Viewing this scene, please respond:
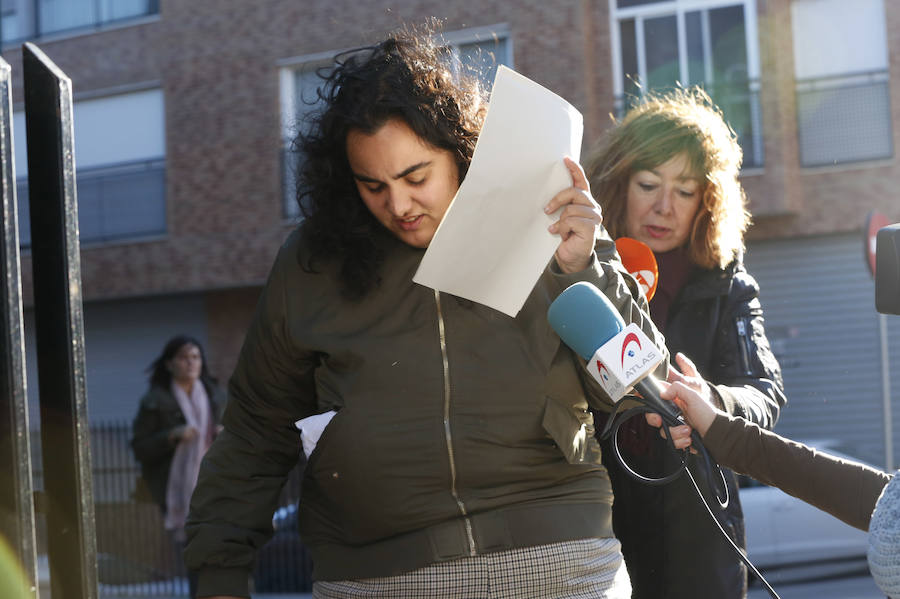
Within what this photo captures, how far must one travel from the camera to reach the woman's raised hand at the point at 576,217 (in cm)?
221

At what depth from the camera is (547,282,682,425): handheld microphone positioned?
206 centimetres

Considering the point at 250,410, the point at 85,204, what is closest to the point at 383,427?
the point at 250,410

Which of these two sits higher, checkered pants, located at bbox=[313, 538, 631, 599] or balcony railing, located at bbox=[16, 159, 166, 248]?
balcony railing, located at bbox=[16, 159, 166, 248]

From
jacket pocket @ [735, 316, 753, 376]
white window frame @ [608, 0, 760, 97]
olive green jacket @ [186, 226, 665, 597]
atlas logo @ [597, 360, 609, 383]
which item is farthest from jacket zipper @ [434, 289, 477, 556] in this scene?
white window frame @ [608, 0, 760, 97]

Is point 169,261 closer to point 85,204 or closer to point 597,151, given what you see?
point 85,204

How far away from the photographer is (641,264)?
2959 mm

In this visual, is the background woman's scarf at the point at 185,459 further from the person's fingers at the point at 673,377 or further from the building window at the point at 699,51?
the building window at the point at 699,51

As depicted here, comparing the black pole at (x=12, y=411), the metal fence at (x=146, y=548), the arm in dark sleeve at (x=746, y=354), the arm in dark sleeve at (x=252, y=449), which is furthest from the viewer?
the metal fence at (x=146, y=548)

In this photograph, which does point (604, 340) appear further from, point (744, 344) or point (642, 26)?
point (642, 26)

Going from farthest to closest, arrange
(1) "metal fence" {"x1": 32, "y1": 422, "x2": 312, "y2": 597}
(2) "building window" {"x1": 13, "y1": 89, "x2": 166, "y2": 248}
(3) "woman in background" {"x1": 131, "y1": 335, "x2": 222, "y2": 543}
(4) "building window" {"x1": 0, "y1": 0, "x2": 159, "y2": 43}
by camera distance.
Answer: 1. (4) "building window" {"x1": 0, "y1": 0, "x2": 159, "y2": 43}
2. (2) "building window" {"x1": 13, "y1": 89, "x2": 166, "y2": 248}
3. (1) "metal fence" {"x1": 32, "y1": 422, "x2": 312, "y2": 597}
4. (3) "woman in background" {"x1": 131, "y1": 335, "x2": 222, "y2": 543}

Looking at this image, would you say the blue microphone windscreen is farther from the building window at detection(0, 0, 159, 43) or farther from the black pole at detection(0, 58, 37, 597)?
the building window at detection(0, 0, 159, 43)

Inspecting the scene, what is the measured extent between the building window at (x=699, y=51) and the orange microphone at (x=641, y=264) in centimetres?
1295

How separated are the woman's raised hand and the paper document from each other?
17mm

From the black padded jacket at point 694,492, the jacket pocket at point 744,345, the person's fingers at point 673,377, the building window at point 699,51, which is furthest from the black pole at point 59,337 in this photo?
the building window at point 699,51
